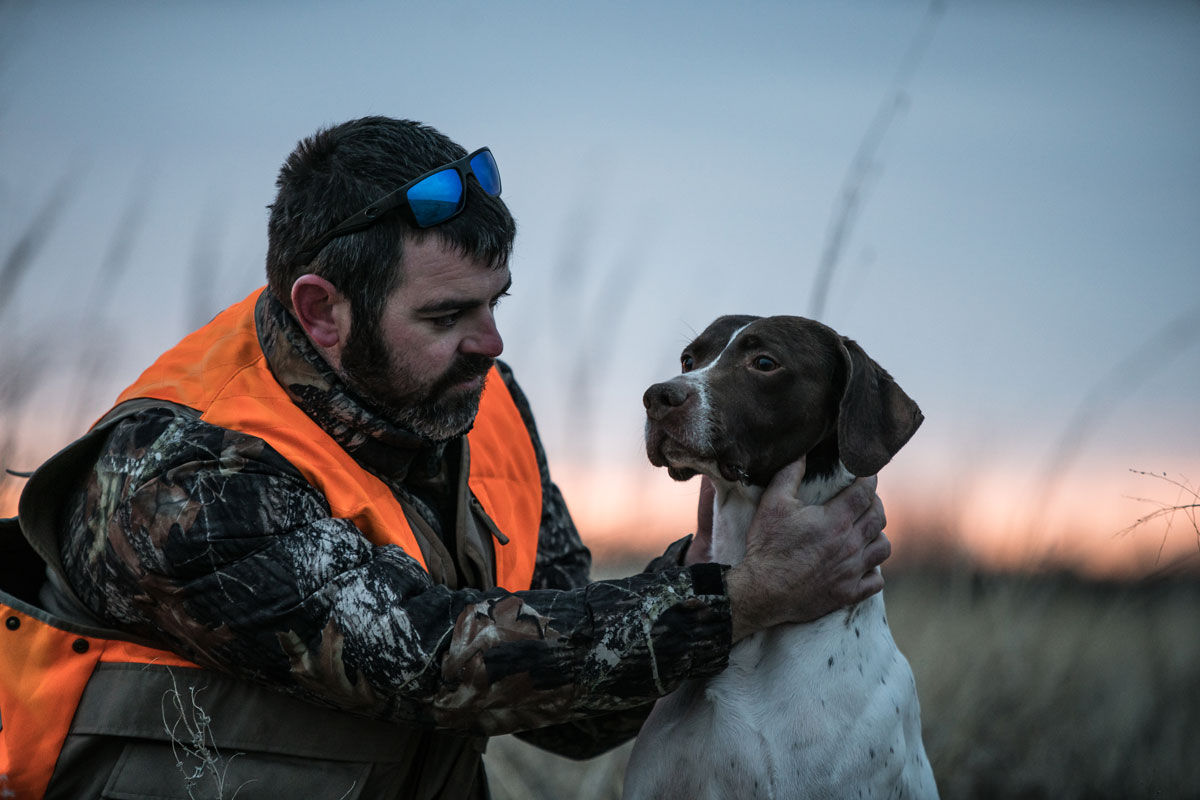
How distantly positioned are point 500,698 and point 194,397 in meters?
1.04

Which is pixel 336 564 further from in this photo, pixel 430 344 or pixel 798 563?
pixel 798 563

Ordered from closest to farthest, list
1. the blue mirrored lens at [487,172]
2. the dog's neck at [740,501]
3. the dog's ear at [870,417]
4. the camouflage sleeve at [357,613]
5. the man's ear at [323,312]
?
the camouflage sleeve at [357,613], the dog's ear at [870,417], the dog's neck at [740,501], the man's ear at [323,312], the blue mirrored lens at [487,172]

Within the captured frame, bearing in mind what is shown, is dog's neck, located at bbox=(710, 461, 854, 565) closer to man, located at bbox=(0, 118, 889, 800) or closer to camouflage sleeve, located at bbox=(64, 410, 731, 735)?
man, located at bbox=(0, 118, 889, 800)

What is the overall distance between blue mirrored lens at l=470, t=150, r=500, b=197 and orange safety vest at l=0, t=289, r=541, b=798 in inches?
28.1

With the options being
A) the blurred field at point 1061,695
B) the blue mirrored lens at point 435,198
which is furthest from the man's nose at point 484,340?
the blurred field at point 1061,695

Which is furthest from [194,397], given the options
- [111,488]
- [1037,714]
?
[1037,714]

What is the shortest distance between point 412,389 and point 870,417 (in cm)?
114

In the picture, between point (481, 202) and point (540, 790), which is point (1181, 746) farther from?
point (481, 202)

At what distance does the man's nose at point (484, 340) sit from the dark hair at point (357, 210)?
0.15 meters

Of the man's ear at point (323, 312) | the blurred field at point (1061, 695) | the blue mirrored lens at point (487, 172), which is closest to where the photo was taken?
the man's ear at point (323, 312)

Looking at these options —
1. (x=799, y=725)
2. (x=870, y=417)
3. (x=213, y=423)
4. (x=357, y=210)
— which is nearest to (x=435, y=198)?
(x=357, y=210)

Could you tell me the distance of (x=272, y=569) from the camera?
2.35 m

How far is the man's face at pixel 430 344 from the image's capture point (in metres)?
2.74

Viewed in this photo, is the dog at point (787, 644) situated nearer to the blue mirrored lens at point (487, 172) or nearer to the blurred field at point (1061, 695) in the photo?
the blue mirrored lens at point (487, 172)
